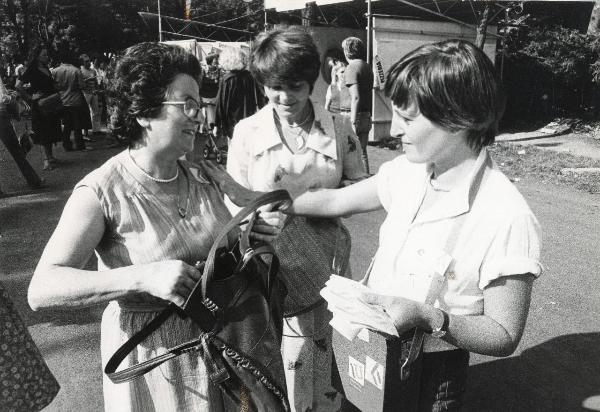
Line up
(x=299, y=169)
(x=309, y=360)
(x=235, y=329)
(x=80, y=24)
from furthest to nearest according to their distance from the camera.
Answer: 1. (x=80, y=24)
2. (x=309, y=360)
3. (x=299, y=169)
4. (x=235, y=329)

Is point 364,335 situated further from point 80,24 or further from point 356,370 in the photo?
point 80,24

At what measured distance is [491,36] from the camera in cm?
1314

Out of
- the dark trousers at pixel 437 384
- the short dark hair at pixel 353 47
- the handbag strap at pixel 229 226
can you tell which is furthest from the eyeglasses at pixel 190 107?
the short dark hair at pixel 353 47

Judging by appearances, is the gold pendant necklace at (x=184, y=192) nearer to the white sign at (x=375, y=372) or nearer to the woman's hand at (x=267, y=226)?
the woman's hand at (x=267, y=226)

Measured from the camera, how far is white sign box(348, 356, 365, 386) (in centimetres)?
175

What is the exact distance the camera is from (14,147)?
788 centimetres

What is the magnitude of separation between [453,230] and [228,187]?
0.88 metres

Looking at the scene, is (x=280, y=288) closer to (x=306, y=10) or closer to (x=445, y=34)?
(x=445, y=34)

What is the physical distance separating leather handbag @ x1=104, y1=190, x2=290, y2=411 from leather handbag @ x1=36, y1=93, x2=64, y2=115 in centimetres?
892

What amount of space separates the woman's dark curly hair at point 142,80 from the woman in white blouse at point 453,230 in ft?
2.38

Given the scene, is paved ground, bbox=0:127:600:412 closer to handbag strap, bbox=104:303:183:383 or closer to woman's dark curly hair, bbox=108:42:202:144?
handbag strap, bbox=104:303:183:383

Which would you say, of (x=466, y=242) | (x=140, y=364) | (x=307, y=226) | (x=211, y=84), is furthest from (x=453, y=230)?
(x=211, y=84)

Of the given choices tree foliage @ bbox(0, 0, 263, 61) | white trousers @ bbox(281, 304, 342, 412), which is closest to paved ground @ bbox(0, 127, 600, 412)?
white trousers @ bbox(281, 304, 342, 412)

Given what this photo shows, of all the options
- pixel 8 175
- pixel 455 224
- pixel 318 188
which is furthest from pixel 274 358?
pixel 8 175
